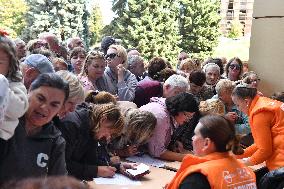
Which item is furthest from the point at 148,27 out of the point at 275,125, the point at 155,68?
the point at 275,125

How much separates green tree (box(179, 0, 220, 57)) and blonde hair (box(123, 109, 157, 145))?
28120mm

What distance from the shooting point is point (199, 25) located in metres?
31.5

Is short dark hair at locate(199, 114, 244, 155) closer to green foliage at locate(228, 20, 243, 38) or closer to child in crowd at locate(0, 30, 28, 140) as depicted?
child in crowd at locate(0, 30, 28, 140)

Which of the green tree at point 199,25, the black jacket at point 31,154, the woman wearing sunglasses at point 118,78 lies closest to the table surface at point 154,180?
the black jacket at point 31,154

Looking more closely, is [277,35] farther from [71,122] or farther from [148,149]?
[71,122]

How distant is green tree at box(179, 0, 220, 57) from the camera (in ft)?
102

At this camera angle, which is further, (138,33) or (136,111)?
(138,33)

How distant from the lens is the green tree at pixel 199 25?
31234 millimetres

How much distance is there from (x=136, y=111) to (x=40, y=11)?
24118mm

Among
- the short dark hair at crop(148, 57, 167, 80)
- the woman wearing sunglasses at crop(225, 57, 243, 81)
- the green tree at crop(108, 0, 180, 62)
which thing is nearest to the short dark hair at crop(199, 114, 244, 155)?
the short dark hair at crop(148, 57, 167, 80)

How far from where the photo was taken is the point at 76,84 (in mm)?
2838

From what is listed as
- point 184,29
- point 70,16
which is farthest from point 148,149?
point 184,29

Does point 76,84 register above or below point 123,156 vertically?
above

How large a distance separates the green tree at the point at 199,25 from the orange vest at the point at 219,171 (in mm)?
29025
